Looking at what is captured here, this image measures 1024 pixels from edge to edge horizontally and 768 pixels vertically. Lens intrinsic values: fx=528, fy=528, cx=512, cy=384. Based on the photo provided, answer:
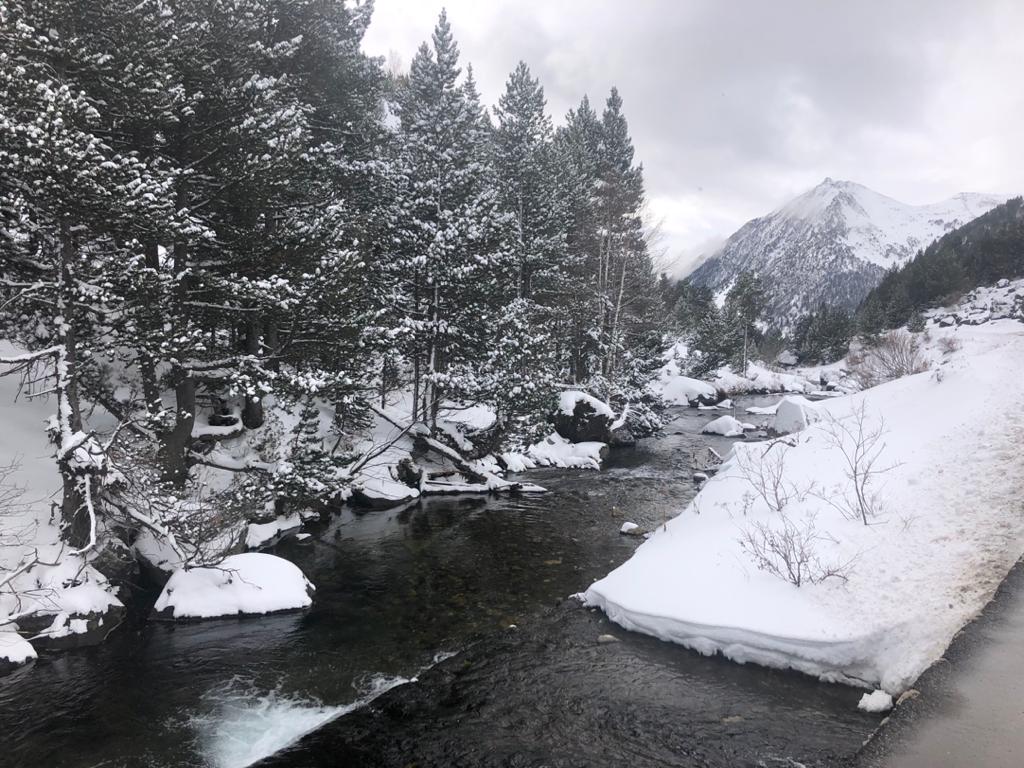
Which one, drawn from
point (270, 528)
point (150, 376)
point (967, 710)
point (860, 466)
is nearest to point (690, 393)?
point (860, 466)

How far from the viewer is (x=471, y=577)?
1259 cm

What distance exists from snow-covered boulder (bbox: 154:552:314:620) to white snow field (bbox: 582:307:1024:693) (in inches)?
245

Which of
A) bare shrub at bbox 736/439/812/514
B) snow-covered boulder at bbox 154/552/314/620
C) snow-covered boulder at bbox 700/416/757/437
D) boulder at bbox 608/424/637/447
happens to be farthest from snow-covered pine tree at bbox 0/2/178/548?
snow-covered boulder at bbox 700/416/757/437

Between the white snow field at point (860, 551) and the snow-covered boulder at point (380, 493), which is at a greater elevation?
the white snow field at point (860, 551)

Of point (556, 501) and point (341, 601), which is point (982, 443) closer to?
→ point (556, 501)

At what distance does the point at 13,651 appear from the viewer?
8.52m

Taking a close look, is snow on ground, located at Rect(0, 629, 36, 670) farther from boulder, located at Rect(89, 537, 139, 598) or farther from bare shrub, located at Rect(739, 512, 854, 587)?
bare shrub, located at Rect(739, 512, 854, 587)

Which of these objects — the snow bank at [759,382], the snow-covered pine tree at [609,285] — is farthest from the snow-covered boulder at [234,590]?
the snow bank at [759,382]

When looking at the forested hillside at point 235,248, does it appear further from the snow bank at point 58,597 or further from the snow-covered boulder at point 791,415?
the snow-covered boulder at point 791,415

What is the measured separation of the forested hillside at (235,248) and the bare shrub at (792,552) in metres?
10.6

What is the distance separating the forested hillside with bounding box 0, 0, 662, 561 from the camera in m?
9.98

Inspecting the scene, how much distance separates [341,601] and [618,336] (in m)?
22.2

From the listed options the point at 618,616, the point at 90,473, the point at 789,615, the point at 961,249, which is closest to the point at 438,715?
the point at 618,616

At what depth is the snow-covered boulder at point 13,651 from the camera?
8.38m
